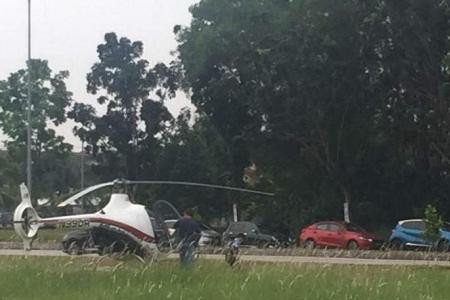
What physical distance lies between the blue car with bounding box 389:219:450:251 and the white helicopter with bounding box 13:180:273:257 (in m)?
16.1

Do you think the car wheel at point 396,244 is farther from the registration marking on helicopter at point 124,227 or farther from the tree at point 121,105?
the tree at point 121,105

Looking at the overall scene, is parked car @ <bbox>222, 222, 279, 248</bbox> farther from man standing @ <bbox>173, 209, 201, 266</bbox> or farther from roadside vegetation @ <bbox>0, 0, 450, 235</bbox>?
man standing @ <bbox>173, 209, 201, 266</bbox>

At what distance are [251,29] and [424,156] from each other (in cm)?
1136

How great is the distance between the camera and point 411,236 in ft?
131

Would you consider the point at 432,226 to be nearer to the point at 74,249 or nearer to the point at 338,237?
the point at 338,237

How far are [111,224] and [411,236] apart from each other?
19251 mm

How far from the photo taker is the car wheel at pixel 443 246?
117ft

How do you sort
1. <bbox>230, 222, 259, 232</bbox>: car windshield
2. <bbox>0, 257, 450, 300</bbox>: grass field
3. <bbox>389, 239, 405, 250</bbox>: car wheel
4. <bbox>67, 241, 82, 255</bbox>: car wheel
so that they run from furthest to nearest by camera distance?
1. <bbox>230, 222, 259, 232</bbox>: car windshield
2. <bbox>389, 239, 405, 250</bbox>: car wheel
3. <bbox>67, 241, 82, 255</bbox>: car wheel
4. <bbox>0, 257, 450, 300</bbox>: grass field

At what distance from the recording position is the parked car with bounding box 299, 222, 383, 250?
40031 mm

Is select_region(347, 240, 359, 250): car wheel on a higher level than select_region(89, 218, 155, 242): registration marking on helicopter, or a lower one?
lower

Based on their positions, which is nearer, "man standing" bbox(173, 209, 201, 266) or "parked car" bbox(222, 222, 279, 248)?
"man standing" bbox(173, 209, 201, 266)

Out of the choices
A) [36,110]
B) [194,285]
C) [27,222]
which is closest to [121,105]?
[36,110]

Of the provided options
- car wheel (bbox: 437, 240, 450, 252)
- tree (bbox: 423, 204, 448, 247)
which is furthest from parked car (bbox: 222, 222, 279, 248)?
tree (bbox: 423, 204, 448, 247)

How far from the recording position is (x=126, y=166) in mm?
66500
